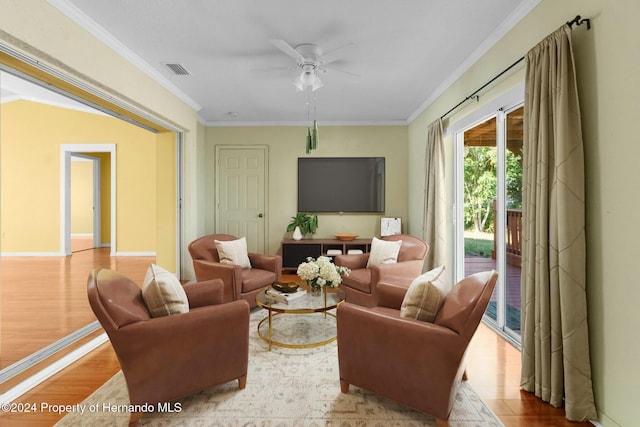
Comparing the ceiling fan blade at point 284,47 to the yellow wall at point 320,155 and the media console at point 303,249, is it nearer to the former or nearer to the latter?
the yellow wall at point 320,155

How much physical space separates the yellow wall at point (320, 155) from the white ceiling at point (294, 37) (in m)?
1.30

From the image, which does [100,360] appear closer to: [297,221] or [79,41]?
[79,41]

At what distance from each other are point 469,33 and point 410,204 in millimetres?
3061

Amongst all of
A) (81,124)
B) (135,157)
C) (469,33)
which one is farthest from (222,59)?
(81,124)

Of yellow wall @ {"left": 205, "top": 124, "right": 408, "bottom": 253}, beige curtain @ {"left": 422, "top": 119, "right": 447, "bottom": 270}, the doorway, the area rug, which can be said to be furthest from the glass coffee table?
the doorway

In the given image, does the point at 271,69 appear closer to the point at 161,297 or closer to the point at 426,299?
the point at 161,297

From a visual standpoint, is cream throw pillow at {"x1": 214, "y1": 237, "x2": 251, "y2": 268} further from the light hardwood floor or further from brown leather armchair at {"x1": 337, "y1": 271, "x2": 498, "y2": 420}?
brown leather armchair at {"x1": 337, "y1": 271, "x2": 498, "y2": 420}

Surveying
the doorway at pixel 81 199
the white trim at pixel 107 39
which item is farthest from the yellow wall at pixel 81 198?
the white trim at pixel 107 39

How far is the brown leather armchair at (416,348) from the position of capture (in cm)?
159

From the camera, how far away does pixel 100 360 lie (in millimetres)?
2436

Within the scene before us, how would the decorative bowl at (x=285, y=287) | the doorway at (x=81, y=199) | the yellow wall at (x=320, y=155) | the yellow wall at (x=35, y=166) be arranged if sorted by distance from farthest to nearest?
the doorway at (x=81, y=199)
the yellow wall at (x=35, y=166)
the yellow wall at (x=320, y=155)
the decorative bowl at (x=285, y=287)

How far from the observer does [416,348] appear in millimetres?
1661

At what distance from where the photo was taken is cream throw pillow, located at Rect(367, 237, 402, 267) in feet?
11.8

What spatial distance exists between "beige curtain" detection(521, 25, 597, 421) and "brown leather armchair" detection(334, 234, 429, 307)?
4.42 feet
